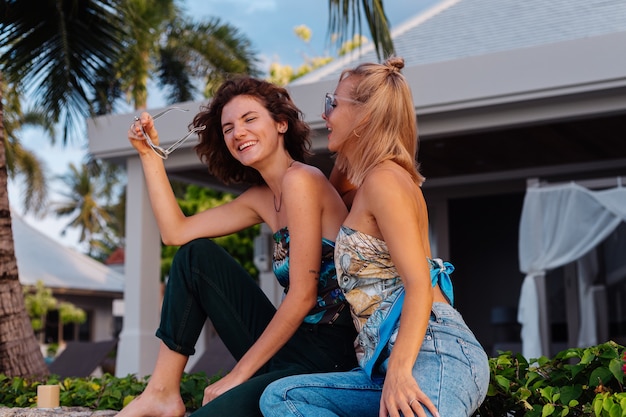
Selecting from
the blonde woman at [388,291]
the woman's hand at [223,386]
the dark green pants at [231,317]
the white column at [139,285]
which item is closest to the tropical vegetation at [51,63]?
the white column at [139,285]

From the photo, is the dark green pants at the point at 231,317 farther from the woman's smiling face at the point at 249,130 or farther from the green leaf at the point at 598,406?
the green leaf at the point at 598,406

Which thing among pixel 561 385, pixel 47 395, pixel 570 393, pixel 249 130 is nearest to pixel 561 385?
pixel 561 385

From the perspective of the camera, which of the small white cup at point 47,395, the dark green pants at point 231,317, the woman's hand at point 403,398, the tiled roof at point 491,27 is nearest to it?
the woman's hand at point 403,398

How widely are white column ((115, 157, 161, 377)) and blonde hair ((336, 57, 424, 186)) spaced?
516 cm

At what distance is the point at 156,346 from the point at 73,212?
115 ft

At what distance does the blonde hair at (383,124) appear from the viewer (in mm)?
2301

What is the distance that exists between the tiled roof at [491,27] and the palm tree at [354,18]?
6.84 ft

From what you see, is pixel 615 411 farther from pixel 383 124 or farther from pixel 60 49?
pixel 60 49

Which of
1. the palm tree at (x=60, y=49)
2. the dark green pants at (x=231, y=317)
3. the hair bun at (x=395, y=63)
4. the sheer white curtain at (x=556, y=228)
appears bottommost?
the dark green pants at (x=231, y=317)

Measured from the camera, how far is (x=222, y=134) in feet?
10.2

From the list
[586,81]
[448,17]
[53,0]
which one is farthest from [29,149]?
[586,81]

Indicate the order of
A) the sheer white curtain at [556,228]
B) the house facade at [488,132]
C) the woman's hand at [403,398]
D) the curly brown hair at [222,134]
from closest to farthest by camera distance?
the woman's hand at [403,398] < the curly brown hair at [222,134] < the house facade at [488,132] < the sheer white curtain at [556,228]

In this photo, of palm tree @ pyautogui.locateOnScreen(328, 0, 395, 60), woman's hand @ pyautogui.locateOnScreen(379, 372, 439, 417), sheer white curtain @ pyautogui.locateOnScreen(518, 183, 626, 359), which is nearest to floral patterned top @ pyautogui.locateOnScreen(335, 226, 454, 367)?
woman's hand @ pyautogui.locateOnScreen(379, 372, 439, 417)

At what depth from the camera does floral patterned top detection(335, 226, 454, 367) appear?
7.38 feet
